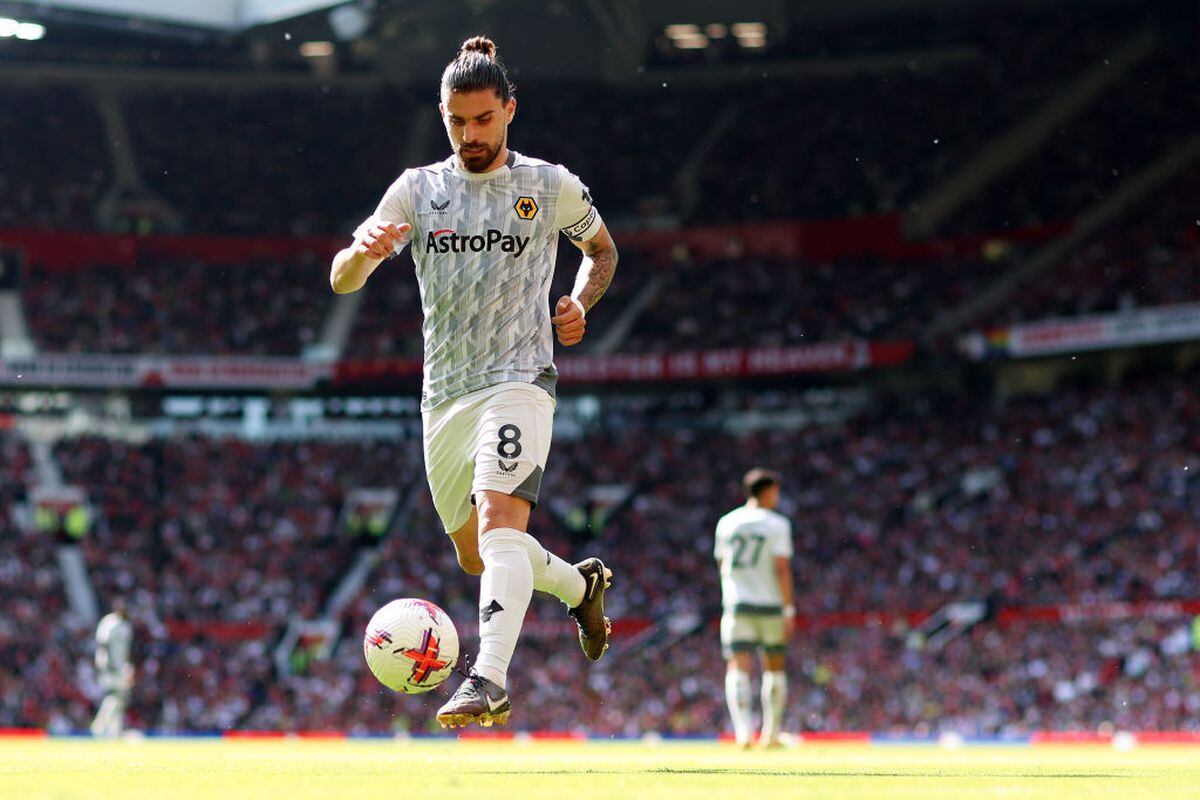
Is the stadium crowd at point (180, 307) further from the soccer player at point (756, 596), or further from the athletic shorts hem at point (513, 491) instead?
the athletic shorts hem at point (513, 491)

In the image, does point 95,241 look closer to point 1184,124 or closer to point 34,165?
point 34,165

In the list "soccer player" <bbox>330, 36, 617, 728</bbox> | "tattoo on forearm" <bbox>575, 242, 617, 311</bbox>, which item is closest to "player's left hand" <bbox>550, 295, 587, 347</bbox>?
"soccer player" <bbox>330, 36, 617, 728</bbox>

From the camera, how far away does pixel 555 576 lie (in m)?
7.12

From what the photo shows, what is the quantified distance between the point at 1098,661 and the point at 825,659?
15.2ft

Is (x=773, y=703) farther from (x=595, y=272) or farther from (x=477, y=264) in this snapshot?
(x=477, y=264)

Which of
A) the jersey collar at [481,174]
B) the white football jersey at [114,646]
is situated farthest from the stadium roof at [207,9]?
the jersey collar at [481,174]

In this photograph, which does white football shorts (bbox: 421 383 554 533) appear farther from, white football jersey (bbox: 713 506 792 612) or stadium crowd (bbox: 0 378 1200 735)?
stadium crowd (bbox: 0 378 1200 735)

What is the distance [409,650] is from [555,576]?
906mm

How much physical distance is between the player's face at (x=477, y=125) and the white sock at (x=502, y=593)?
1.50 meters

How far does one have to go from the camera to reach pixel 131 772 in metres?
6.37

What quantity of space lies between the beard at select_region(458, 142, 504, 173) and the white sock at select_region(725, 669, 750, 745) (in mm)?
6171

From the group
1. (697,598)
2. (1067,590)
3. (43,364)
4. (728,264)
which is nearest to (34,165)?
(43,364)

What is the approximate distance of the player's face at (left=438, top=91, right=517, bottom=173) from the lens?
627cm

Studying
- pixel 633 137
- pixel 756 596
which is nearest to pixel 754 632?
pixel 756 596
